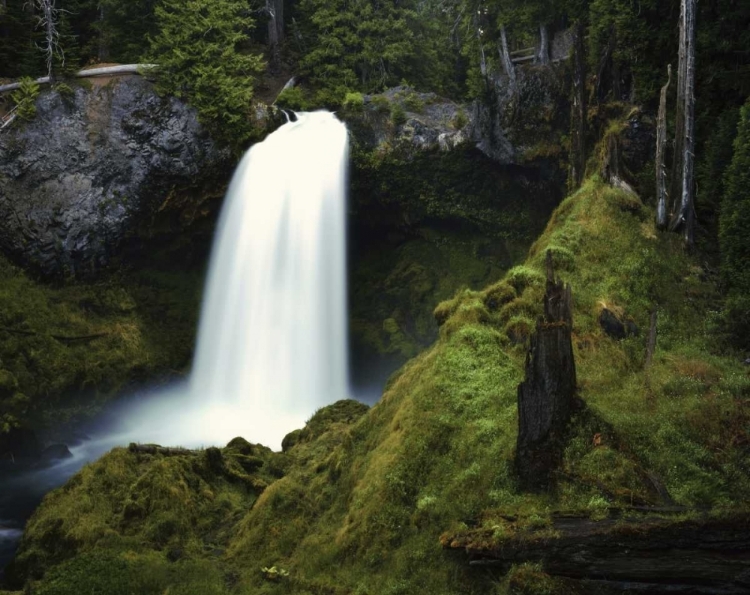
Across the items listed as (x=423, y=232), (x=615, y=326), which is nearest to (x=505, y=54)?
(x=423, y=232)

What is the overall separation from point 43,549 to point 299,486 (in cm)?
456

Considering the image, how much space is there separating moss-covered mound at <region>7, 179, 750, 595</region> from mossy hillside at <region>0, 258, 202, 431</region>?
27.9 ft

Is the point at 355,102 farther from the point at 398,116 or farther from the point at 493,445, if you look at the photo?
the point at 493,445

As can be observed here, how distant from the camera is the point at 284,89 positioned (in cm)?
2458

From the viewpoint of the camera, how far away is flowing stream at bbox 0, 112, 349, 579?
20.4 meters

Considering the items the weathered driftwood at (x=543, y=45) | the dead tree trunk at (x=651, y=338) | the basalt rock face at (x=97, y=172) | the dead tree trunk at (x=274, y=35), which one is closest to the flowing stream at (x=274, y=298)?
the basalt rock face at (x=97, y=172)

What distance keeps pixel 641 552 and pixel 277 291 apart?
54.0ft

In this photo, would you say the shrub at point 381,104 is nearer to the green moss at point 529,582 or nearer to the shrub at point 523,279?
the shrub at point 523,279

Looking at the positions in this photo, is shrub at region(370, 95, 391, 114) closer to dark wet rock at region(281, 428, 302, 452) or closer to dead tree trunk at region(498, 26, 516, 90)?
dead tree trunk at region(498, 26, 516, 90)

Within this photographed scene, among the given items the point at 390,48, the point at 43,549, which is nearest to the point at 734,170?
the point at 43,549

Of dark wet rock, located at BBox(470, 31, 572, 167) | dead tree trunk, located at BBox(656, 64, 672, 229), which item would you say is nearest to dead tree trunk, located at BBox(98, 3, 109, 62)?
dark wet rock, located at BBox(470, 31, 572, 167)

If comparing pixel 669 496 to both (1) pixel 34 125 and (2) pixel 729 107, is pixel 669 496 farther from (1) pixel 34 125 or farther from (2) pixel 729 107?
(1) pixel 34 125

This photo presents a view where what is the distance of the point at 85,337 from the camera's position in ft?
68.8

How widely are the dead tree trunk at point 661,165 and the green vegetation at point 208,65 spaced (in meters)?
13.1
